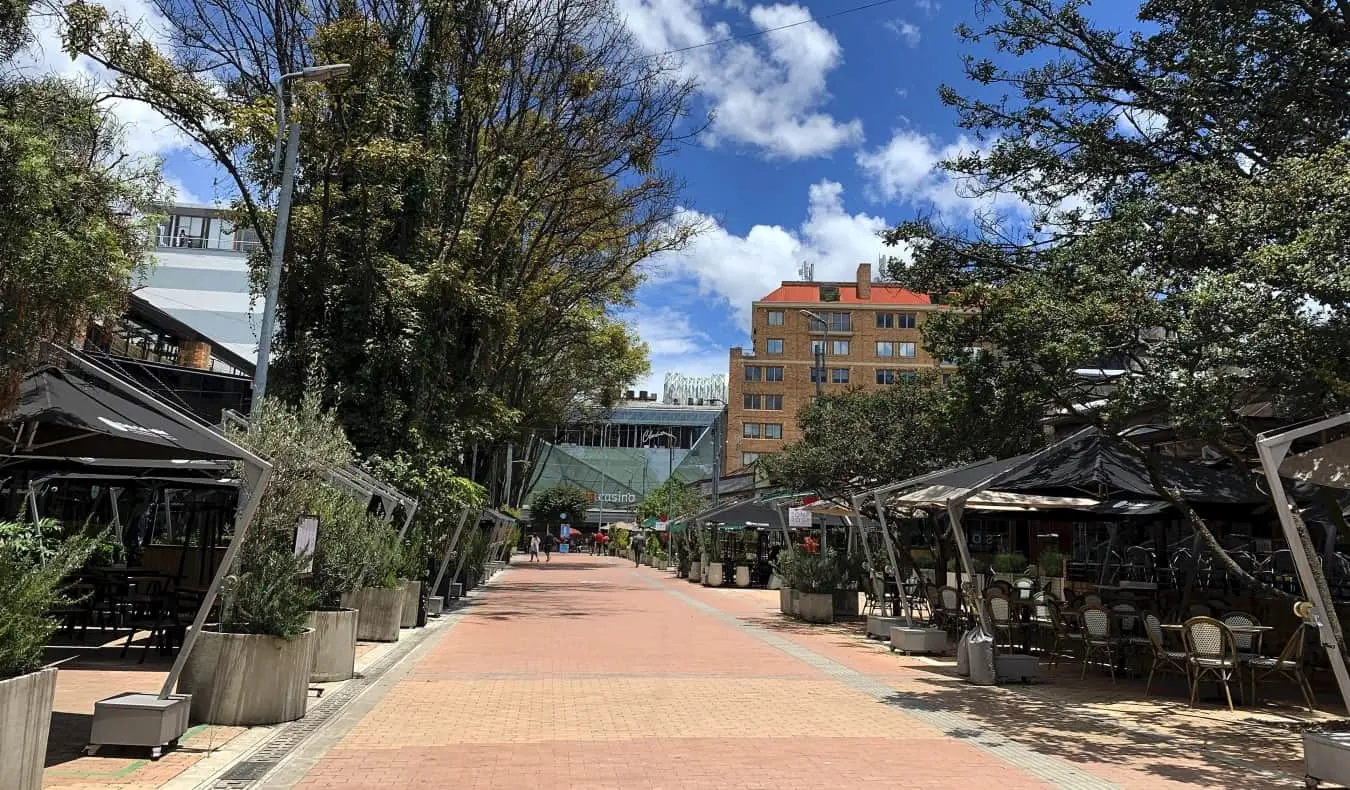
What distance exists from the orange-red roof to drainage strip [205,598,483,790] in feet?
236

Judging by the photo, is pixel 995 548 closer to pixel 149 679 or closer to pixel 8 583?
pixel 149 679

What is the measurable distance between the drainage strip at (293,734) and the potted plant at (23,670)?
1.32 metres

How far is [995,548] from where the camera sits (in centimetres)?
3066

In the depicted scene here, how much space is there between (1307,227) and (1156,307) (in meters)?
1.33

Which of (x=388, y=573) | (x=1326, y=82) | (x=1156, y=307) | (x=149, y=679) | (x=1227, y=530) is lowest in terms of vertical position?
(x=149, y=679)

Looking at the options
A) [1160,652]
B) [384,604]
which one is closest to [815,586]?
[384,604]

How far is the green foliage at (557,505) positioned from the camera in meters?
76.1

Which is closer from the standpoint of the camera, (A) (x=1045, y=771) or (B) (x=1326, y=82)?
(A) (x=1045, y=771)

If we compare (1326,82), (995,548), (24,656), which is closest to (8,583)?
(24,656)

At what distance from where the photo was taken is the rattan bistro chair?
922cm

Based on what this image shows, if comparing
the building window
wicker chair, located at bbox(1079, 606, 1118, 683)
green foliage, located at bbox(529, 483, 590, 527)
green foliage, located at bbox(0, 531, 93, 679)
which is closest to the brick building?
the building window

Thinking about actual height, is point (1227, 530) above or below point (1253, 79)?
below

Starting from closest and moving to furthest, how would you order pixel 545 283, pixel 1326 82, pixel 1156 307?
1. pixel 1156 307
2. pixel 1326 82
3. pixel 545 283

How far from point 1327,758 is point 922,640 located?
7.64 metres
